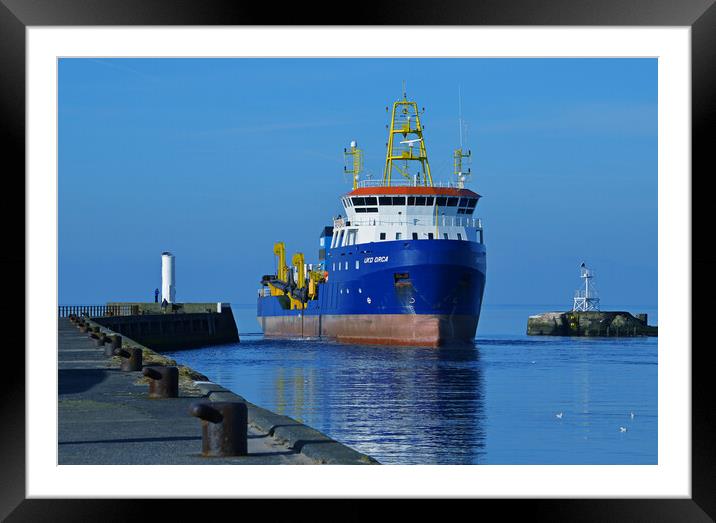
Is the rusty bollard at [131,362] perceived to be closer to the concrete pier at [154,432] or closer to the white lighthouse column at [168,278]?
the concrete pier at [154,432]

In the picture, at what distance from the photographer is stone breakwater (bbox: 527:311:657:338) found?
235 feet

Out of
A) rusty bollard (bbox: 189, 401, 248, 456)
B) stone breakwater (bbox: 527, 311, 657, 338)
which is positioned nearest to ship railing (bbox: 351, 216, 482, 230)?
stone breakwater (bbox: 527, 311, 657, 338)

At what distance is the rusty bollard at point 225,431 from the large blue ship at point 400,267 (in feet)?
115

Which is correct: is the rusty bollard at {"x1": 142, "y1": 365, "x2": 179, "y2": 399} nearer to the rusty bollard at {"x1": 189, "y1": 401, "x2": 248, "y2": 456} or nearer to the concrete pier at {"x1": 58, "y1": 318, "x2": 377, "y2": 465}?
the concrete pier at {"x1": 58, "y1": 318, "x2": 377, "y2": 465}

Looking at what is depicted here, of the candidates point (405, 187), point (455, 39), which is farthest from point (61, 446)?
point (405, 187)

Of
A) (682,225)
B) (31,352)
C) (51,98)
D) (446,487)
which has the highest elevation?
(51,98)

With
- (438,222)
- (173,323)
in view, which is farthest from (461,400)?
(173,323)

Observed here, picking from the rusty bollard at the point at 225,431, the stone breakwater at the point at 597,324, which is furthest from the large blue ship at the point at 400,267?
the rusty bollard at the point at 225,431

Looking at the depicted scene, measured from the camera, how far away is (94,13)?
637 centimetres

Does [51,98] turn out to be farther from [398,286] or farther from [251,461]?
[398,286]

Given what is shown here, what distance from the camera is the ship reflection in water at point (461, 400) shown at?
50.8 feet

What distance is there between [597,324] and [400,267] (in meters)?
31.7

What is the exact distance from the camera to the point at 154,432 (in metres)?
9.90

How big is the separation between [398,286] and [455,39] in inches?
1473
